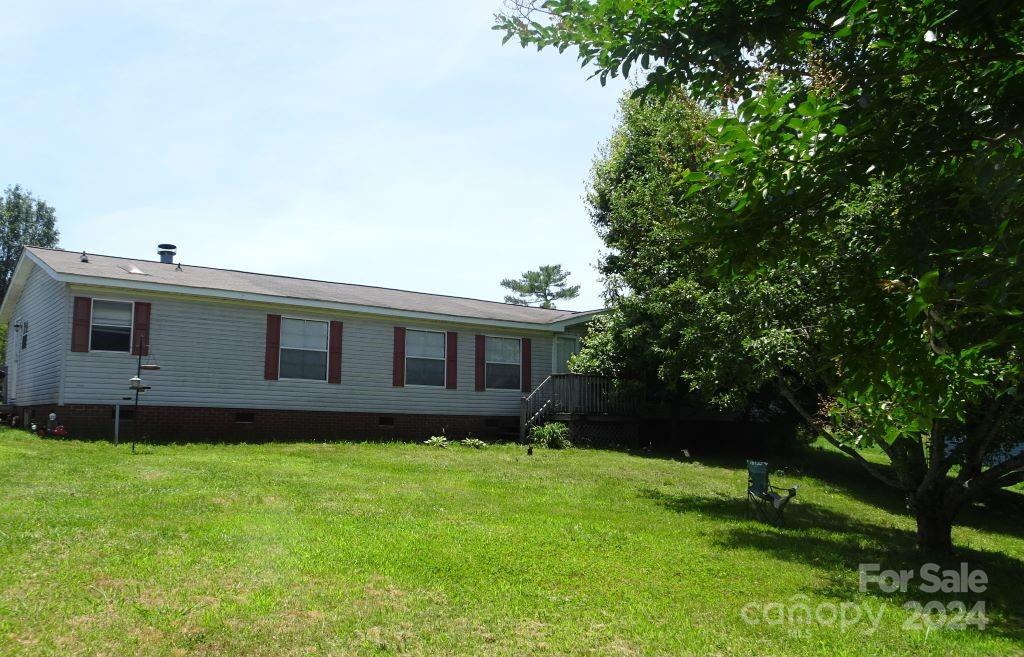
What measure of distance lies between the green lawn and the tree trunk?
1.38 feet

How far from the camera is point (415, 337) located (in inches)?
726

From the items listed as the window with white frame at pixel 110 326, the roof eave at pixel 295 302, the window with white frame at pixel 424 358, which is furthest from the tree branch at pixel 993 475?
the window with white frame at pixel 110 326

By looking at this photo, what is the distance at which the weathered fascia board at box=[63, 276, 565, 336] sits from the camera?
14.7 metres

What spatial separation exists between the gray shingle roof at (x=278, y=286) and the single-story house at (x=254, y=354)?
8cm

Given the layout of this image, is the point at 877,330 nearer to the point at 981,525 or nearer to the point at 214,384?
the point at 981,525

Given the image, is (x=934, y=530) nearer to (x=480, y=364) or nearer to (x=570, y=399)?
(x=570, y=399)

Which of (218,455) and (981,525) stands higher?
(218,455)

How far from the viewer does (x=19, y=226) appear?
4669 centimetres

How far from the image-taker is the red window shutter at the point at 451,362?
1862 centimetres

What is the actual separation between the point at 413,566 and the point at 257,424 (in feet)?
36.1

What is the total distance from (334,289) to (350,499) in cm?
1119

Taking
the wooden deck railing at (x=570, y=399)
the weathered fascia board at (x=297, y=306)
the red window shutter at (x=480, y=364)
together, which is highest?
the weathered fascia board at (x=297, y=306)

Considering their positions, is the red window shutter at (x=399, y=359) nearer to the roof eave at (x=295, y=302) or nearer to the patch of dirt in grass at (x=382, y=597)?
the roof eave at (x=295, y=302)

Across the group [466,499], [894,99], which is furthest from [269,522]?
[894,99]
